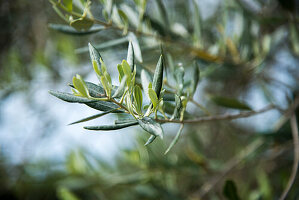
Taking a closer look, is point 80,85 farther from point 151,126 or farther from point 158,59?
point 158,59

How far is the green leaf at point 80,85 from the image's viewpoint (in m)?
0.27

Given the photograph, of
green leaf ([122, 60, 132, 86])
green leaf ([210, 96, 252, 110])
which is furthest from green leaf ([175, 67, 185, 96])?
green leaf ([210, 96, 252, 110])

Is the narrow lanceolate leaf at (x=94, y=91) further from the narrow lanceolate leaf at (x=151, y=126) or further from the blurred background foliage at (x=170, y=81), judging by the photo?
the blurred background foliage at (x=170, y=81)

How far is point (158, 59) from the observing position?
25.4 inches

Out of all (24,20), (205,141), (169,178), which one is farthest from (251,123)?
(24,20)

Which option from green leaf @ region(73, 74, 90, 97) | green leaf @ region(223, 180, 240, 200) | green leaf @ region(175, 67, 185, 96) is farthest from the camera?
green leaf @ region(223, 180, 240, 200)

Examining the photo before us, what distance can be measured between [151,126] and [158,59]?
14.5 inches

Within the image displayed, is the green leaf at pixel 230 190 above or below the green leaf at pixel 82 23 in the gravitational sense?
below

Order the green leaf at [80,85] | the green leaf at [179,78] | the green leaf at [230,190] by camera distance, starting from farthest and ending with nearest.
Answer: the green leaf at [230,190] < the green leaf at [179,78] < the green leaf at [80,85]

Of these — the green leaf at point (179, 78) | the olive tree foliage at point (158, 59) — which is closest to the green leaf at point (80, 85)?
the olive tree foliage at point (158, 59)

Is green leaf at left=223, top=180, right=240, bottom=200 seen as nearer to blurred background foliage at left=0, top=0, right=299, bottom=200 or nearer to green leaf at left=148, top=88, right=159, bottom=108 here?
blurred background foliage at left=0, top=0, right=299, bottom=200

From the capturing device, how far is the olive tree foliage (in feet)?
0.99

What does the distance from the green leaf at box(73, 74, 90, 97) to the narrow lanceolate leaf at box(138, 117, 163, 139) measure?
0.06 meters

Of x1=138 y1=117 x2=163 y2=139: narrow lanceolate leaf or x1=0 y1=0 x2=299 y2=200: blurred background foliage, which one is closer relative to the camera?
x1=138 y1=117 x2=163 y2=139: narrow lanceolate leaf
